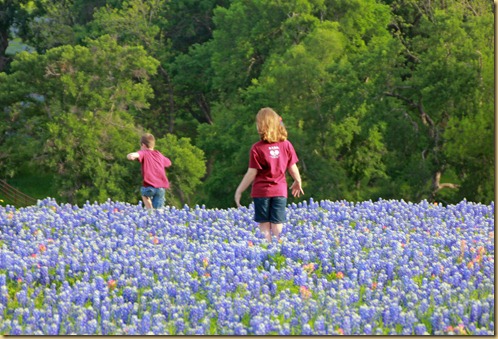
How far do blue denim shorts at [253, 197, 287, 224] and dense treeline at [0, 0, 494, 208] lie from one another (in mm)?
38026

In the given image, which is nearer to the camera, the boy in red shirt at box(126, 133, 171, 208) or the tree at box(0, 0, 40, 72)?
the boy in red shirt at box(126, 133, 171, 208)

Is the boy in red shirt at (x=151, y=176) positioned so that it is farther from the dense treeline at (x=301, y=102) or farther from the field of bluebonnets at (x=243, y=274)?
the dense treeline at (x=301, y=102)

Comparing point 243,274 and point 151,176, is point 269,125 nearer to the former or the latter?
point 243,274

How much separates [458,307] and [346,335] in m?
1.27

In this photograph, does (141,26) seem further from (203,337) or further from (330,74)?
(203,337)

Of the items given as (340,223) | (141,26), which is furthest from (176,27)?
(340,223)

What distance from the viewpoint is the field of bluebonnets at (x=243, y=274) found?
27.9 ft

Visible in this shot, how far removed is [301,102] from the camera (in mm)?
56031

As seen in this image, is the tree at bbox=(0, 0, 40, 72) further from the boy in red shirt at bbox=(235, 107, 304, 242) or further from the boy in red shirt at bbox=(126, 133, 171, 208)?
the boy in red shirt at bbox=(235, 107, 304, 242)

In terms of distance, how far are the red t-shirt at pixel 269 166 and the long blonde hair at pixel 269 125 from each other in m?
0.10

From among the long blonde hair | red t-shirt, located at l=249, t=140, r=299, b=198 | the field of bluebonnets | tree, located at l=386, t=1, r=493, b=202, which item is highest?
tree, located at l=386, t=1, r=493, b=202

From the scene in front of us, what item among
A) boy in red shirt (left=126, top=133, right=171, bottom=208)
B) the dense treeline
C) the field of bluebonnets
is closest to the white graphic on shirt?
the field of bluebonnets

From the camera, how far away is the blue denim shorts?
1209cm

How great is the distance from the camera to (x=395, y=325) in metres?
8.54
